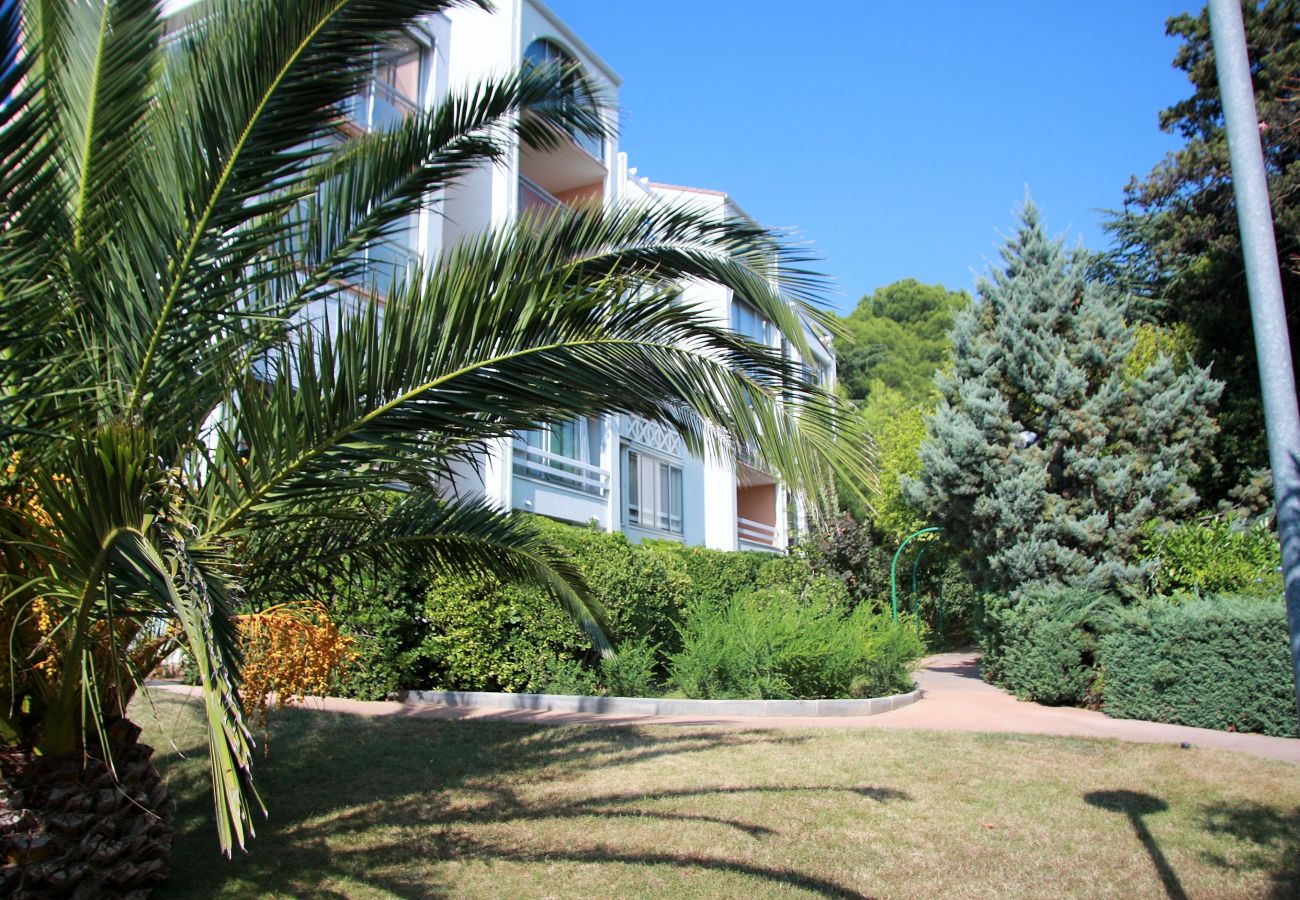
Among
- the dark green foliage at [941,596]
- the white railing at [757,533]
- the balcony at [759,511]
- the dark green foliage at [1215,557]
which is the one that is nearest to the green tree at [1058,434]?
the dark green foliage at [1215,557]

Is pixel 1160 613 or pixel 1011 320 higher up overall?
pixel 1011 320

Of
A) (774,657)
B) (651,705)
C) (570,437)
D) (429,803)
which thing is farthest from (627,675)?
(570,437)

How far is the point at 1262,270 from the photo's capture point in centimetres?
380

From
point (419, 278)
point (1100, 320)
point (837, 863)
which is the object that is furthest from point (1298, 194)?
point (419, 278)

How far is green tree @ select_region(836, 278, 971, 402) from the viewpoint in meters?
47.3

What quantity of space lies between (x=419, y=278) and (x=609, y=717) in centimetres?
713

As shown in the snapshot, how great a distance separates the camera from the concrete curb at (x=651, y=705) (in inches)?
431

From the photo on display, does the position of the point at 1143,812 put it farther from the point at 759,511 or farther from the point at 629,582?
the point at 759,511

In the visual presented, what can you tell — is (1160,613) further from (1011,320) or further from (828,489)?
(828,489)

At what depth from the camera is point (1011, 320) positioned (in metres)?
15.0

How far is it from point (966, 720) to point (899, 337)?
145 ft

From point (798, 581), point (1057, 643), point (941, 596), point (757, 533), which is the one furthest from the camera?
point (757, 533)

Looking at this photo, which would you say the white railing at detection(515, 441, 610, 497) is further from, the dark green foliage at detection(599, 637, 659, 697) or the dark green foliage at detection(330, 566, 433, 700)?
the dark green foliage at detection(599, 637, 659, 697)

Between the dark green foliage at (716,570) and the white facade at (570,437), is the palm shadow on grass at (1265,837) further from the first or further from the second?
the dark green foliage at (716,570)
